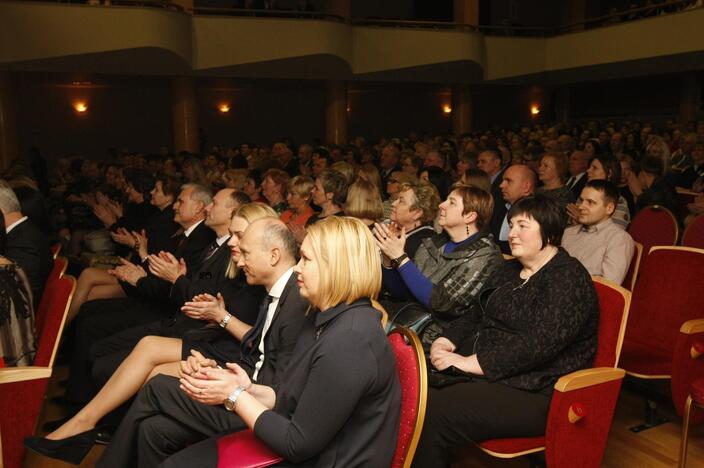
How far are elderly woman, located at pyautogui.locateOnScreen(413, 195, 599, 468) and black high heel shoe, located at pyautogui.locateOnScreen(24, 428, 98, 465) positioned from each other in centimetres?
137

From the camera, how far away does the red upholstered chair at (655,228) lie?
4.13 m

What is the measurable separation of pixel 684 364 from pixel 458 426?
45.8 inches

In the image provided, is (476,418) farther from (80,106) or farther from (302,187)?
(80,106)

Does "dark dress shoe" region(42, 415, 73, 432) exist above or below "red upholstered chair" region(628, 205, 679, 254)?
Answer: below

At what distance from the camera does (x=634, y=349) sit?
3.29 metres

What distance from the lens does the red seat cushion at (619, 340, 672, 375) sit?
304 centimetres

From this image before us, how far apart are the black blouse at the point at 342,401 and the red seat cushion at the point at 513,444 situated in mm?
648

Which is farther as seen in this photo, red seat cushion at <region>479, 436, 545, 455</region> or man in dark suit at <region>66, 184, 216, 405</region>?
man in dark suit at <region>66, 184, 216, 405</region>

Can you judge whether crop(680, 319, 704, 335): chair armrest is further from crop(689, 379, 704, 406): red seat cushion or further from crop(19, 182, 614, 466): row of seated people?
crop(19, 182, 614, 466): row of seated people

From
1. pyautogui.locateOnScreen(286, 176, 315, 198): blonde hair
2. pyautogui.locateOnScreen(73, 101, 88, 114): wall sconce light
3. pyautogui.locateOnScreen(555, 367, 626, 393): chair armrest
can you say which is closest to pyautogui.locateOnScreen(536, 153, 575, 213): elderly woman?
pyautogui.locateOnScreen(286, 176, 315, 198): blonde hair

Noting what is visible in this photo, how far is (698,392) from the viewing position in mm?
2498

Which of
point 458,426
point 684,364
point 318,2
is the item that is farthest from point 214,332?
point 318,2

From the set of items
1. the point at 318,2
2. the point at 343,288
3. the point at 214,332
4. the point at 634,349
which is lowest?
the point at 634,349

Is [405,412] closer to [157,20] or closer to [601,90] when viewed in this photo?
[157,20]
